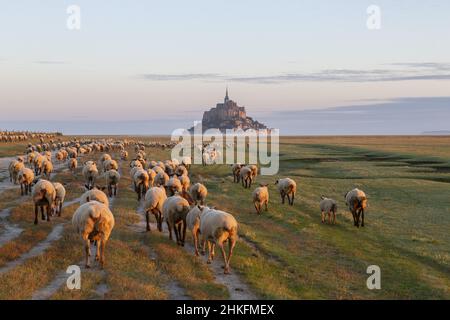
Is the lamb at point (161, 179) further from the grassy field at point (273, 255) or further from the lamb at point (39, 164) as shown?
the lamb at point (39, 164)

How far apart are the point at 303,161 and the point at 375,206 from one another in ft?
130

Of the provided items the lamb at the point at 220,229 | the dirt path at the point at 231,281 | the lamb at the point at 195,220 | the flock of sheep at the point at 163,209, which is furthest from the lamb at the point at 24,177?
the lamb at the point at 220,229

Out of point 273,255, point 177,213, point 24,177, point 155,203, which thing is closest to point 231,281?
point 273,255

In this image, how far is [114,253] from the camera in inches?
713

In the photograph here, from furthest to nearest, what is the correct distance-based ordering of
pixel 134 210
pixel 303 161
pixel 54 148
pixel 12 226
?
1. pixel 54 148
2. pixel 303 161
3. pixel 134 210
4. pixel 12 226

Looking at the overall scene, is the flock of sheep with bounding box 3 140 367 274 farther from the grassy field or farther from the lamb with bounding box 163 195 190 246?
the grassy field

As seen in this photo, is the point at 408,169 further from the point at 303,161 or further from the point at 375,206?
the point at 375,206

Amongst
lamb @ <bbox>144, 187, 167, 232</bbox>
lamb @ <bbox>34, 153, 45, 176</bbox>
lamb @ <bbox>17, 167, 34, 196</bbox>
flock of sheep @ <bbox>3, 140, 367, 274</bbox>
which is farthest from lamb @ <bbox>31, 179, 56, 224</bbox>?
lamb @ <bbox>34, 153, 45, 176</bbox>

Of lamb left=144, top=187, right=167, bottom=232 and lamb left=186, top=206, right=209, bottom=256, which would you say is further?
lamb left=144, top=187, right=167, bottom=232

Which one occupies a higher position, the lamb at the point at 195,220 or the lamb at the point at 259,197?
the lamb at the point at 195,220

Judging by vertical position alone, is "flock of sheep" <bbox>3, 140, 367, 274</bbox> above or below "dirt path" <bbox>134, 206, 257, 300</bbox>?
above

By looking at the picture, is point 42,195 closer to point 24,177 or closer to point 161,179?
point 24,177

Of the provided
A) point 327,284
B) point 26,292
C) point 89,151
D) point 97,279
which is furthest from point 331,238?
point 89,151

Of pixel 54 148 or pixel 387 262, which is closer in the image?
pixel 387 262
